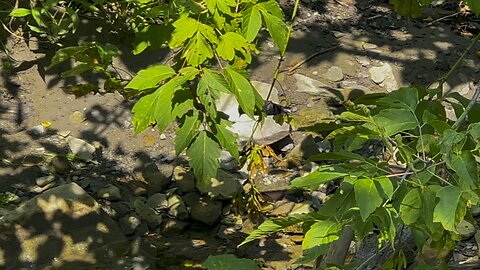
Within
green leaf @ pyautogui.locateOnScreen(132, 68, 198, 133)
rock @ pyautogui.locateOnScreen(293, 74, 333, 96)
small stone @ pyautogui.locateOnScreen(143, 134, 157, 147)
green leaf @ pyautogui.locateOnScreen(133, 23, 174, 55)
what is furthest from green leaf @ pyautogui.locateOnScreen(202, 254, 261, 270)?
rock @ pyautogui.locateOnScreen(293, 74, 333, 96)

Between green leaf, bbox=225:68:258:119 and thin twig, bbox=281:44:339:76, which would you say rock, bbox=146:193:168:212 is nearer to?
thin twig, bbox=281:44:339:76

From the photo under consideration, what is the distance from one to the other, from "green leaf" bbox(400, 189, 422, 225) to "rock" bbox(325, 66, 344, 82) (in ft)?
13.5

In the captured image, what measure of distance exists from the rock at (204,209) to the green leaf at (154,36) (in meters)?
1.83

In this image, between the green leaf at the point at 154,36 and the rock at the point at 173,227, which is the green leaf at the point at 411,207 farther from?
the rock at the point at 173,227

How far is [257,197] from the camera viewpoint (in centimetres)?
443

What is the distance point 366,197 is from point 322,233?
13cm

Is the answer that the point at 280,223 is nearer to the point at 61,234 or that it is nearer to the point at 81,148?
the point at 61,234

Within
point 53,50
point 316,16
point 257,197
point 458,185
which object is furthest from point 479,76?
point 458,185

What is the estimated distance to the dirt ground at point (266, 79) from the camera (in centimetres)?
438

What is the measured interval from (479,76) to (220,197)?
2.19 meters

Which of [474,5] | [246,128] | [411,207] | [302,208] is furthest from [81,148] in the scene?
[411,207]

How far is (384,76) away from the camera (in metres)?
5.54

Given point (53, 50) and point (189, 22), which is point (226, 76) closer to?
point (189, 22)

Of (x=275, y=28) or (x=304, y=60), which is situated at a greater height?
(x=275, y=28)
